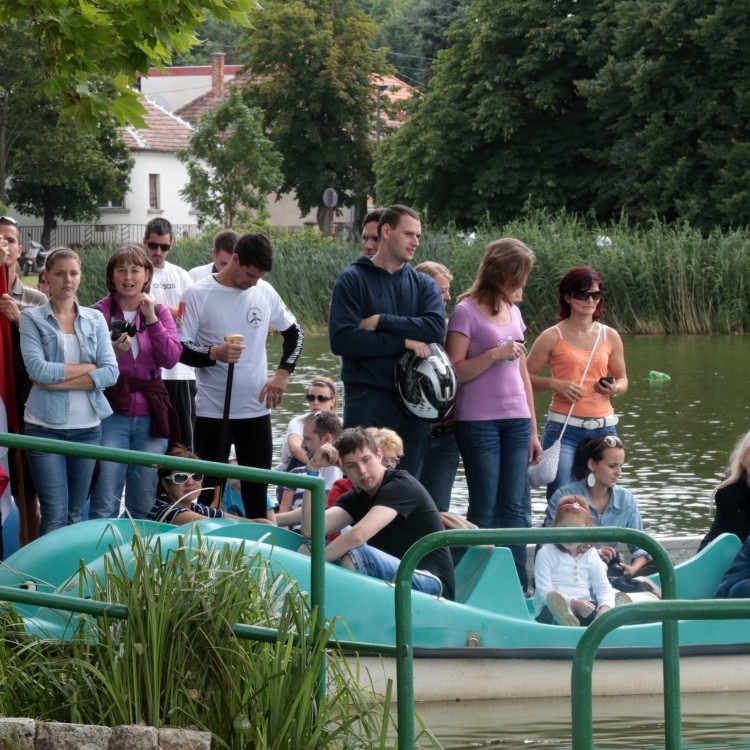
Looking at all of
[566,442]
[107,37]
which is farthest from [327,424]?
[107,37]

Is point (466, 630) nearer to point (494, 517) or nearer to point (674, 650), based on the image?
point (494, 517)

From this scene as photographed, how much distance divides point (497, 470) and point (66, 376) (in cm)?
231

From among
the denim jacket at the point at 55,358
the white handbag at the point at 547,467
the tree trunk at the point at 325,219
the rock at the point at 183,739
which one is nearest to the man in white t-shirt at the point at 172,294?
the denim jacket at the point at 55,358

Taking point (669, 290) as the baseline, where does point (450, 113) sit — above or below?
above

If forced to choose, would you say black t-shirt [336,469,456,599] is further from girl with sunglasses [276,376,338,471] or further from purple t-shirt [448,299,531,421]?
girl with sunglasses [276,376,338,471]

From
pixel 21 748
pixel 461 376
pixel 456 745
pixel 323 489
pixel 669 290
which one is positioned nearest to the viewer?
pixel 21 748

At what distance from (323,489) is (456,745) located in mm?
2297

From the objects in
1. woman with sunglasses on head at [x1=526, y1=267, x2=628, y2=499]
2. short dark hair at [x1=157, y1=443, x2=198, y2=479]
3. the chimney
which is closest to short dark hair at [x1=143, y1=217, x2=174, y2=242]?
short dark hair at [x1=157, y1=443, x2=198, y2=479]

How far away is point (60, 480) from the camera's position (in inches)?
277

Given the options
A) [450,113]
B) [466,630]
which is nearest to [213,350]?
[466,630]

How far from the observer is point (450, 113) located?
4553 cm

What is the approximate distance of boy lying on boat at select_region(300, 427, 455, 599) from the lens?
626cm

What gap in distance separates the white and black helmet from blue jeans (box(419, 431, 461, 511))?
496 mm

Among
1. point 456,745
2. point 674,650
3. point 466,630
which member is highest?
point 674,650
